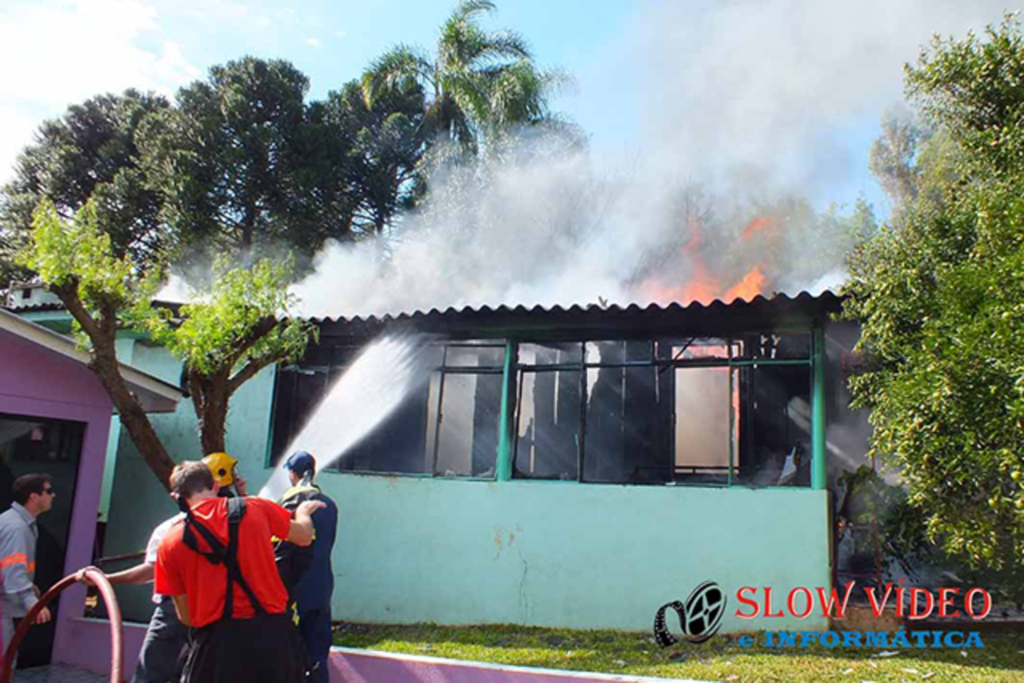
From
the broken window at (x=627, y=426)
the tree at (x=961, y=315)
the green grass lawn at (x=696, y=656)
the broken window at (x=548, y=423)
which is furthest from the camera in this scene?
the broken window at (x=548, y=423)

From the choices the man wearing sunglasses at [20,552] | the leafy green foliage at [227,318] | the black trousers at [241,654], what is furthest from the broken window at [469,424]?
the black trousers at [241,654]

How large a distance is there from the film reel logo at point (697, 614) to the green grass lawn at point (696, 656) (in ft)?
0.45

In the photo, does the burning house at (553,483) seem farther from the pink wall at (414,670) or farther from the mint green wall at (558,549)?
the pink wall at (414,670)

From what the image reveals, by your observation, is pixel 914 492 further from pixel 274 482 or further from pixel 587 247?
pixel 587 247

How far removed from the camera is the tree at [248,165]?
2189cm

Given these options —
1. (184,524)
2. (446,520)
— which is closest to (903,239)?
(446,520)

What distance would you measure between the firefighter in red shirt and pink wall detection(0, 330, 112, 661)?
15.7 feet

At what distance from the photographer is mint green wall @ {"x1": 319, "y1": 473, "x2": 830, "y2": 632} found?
25.8 feet

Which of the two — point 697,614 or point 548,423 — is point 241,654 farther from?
point 548,423

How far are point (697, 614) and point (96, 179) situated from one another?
23264 mm

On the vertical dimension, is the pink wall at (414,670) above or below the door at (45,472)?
below

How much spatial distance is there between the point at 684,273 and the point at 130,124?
18.3 meters

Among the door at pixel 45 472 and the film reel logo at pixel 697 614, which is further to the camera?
the film reel logo at pixel 697 614

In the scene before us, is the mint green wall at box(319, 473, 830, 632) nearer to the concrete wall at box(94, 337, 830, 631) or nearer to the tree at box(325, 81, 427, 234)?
the concrete wall at box(94, 337, 830, 631)
